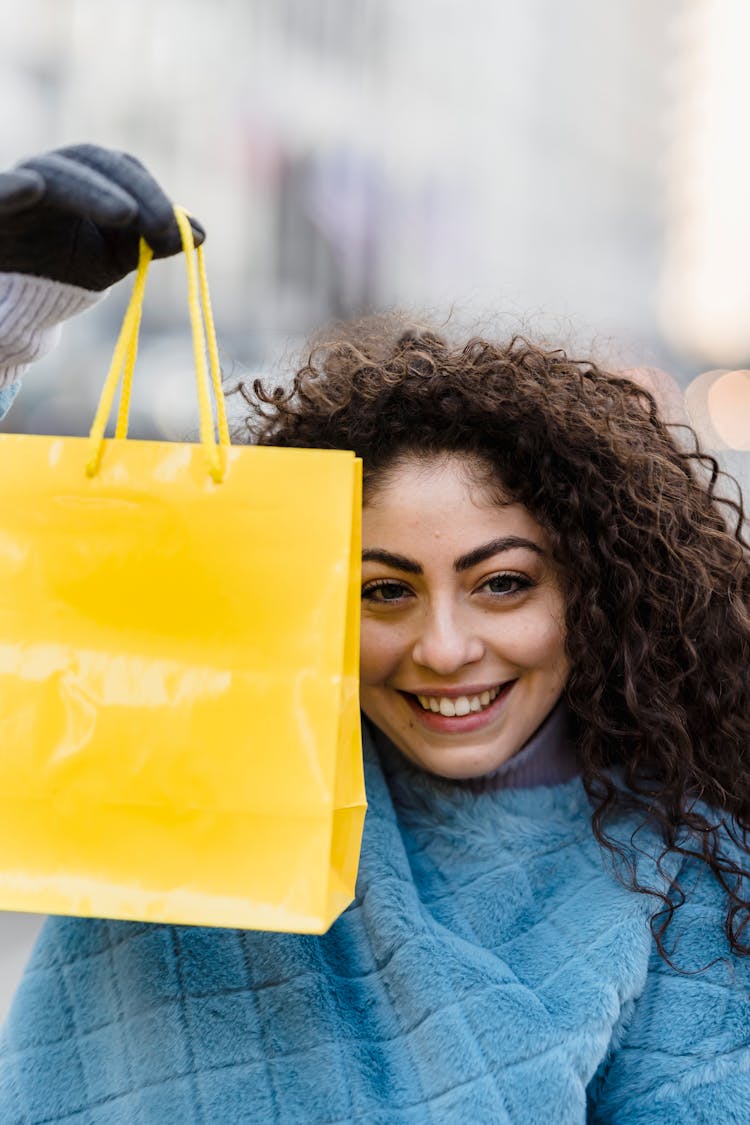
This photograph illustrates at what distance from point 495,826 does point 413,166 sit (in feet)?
45.8

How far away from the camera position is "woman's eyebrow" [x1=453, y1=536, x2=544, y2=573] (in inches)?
58.9

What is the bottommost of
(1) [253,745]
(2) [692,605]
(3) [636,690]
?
(3) [636,690]

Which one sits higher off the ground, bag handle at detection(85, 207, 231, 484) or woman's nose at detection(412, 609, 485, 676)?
bag handle at detection(85, 207, 231, 484)

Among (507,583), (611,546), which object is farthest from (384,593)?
(611,546)

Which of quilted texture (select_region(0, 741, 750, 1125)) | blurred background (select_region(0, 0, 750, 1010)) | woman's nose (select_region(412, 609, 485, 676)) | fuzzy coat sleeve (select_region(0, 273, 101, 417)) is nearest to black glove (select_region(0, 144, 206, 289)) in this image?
fuzzy coat sleeve (select_region(0, 273, 101, 417))

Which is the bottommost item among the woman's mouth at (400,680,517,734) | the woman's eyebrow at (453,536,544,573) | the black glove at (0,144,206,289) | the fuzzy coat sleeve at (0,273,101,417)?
the woman's mouth at (400,680,517,734)

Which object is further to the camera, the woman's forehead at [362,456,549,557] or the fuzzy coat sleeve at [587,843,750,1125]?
the woman's forehead at [362,456,549,557]

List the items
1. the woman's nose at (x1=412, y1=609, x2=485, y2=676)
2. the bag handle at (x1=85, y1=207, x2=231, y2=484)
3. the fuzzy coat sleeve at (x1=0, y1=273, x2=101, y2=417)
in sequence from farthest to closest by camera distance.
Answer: the woman's nose at (x1=412, y1=609, x2=485, y2=676) → the fuzzy coat sleeve at (x1=0, y1=273, x2=101, y2=417) → the bag handle at (x1=85, y1=207, x2=231, y2=484)

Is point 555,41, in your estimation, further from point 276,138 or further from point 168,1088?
point 168,1088

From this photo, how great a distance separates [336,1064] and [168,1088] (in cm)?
22

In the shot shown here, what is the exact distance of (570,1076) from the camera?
1305mm

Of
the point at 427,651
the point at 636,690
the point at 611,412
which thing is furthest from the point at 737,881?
the point at 611,412

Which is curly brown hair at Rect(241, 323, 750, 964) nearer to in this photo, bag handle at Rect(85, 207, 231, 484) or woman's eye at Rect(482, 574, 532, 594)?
woman's eye at Rect(482, 574, 532, 594)

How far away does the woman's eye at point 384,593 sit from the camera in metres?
1.54
